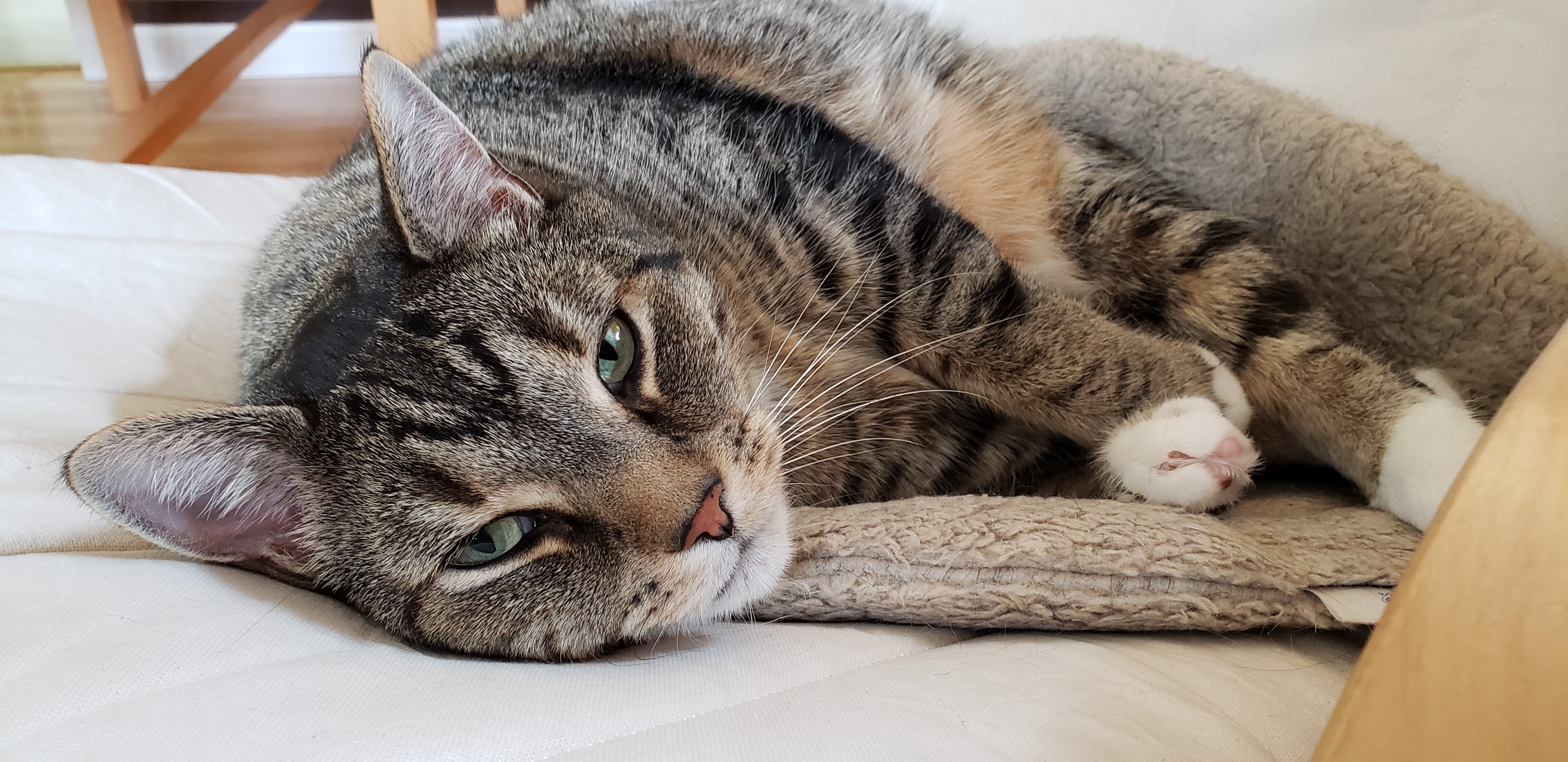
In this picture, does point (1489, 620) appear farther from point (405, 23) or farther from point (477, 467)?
point (405, 23)

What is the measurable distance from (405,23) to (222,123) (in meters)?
2.19

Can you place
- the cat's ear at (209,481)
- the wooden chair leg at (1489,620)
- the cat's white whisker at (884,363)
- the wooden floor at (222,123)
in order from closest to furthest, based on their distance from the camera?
the wooden chair leg at (1489,620) → the cat's ear at (209,481) → the cat's white whisker at (884,363) → the wooden floor at (222,123)

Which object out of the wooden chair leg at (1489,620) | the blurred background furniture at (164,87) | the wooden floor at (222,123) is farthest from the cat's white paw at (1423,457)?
the wooden floor at (222,123)

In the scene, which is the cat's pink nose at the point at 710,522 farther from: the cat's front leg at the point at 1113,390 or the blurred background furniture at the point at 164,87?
the blurred background furniture at the point at 164,87

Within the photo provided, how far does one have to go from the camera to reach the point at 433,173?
833 millimetres

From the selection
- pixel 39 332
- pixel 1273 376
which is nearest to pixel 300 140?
pixel 39 332

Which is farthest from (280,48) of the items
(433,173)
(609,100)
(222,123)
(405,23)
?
(433,173)

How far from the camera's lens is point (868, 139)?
54.7 inches

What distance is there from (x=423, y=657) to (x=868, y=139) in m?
1.01

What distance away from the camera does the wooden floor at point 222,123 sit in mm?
3281

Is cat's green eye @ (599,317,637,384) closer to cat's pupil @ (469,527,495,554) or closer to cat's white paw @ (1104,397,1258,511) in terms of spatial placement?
cat's pupil @ (469,527,495,554)

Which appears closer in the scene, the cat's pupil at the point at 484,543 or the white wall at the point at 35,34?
the cat's pupil at the point at 484,543

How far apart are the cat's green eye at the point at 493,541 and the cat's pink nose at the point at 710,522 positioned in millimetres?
152

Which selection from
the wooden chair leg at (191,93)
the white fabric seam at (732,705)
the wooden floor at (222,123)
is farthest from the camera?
the wooden floor at (222,123)
